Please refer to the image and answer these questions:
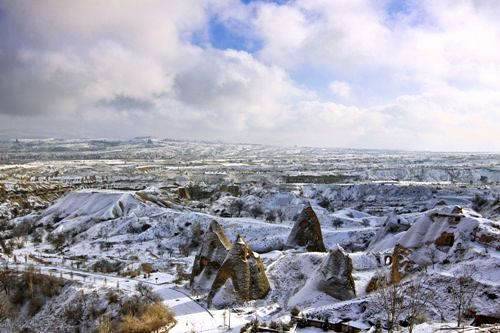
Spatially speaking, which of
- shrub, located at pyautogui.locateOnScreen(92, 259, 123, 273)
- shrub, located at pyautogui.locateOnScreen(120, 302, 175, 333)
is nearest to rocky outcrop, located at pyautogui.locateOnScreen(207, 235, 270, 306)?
shrub, located at pyautogui.locateOnScreen(120, 302, 175, 333)

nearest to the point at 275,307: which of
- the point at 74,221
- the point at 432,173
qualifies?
the point at 74,221

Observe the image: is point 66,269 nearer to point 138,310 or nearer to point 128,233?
point 138,310

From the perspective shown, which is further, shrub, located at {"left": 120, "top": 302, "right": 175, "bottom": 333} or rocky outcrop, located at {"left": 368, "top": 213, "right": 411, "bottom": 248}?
rocky outcrop, located at {"left": 368, "top": 213, "right": 411, "bottom": 248}

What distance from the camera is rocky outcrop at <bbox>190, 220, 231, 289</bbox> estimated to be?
42656mm

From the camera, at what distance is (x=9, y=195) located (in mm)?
121312

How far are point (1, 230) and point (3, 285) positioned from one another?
146 feet

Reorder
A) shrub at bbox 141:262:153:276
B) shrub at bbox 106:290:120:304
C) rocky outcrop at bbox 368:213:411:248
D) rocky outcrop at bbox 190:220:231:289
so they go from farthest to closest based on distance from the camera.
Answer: rocky outcrop at bbox 368:213:411:248, shrub at bbox 141:262:153:276, rocky outcrop at bbox 190:220:231:289, shrub at bbox 106:290:120:304

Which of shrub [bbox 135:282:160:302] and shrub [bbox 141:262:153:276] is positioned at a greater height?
shrub [bbox 135:282:160:302]

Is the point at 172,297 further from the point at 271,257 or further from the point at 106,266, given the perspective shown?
the point at 106,266

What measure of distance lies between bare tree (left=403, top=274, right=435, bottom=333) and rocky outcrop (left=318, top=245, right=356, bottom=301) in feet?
17.3

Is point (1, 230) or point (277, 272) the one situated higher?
point (277, 272)

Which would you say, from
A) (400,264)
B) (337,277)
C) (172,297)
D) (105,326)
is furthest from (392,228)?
(105,326)

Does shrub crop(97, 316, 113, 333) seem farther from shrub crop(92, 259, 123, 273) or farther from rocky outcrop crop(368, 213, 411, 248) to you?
rocky outcrop crop(368, 213, 411, 248)

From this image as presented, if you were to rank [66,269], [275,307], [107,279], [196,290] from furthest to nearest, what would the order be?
[66,269]
[107,279]
[196,290]
[275,307]
